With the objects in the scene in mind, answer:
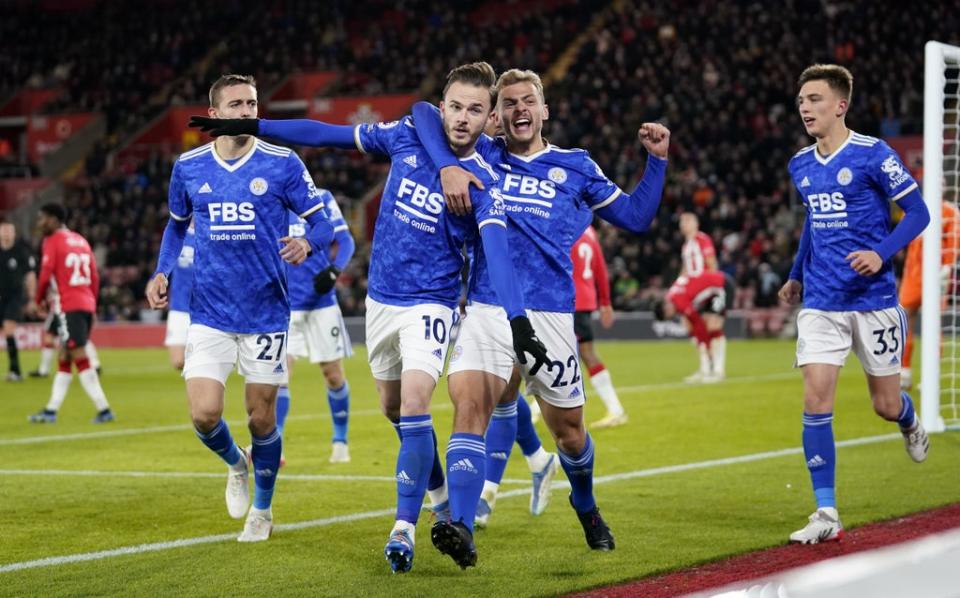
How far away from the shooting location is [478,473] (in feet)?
18.4

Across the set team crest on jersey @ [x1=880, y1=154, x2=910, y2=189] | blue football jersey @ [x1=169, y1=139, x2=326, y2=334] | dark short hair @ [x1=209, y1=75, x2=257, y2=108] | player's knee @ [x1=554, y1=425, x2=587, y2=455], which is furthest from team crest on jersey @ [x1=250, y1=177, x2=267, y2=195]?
team crest on jersey @ [x1=880, y1=154, x2=910, y2=189]

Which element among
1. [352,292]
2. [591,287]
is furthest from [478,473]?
[352,292]

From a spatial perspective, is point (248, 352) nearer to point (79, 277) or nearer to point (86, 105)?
point (79, 277)

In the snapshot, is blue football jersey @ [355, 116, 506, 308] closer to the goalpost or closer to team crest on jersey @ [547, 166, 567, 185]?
team crest on jersey @ [547, 166, 567, 185]

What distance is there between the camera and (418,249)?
5.83 metres

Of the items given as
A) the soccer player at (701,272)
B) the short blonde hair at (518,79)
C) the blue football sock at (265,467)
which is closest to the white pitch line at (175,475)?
the blue football sock at (265,467)

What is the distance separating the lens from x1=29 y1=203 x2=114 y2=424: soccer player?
13.7 meters

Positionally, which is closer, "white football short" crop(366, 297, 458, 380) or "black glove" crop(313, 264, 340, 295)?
"white football short" crop(366, 297, 458, 380)

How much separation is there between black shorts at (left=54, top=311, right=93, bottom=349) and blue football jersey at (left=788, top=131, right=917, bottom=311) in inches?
353

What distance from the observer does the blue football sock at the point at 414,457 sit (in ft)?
18.4

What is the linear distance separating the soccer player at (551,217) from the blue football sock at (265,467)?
1.49 meters

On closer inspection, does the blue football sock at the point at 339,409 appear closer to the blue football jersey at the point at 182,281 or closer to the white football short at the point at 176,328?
the blue football jersey at the point at 182,281

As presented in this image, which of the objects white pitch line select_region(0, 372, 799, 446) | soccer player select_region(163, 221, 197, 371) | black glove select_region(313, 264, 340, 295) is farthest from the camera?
white pitch line select_region(0, 372, 799, 446)

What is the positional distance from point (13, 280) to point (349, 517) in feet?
47.6
